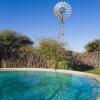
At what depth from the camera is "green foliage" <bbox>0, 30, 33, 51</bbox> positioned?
3442 cm

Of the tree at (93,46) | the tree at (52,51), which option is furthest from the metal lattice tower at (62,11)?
the tree at (93,46)

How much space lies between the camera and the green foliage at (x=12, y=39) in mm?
34422

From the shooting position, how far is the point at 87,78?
18266 mm

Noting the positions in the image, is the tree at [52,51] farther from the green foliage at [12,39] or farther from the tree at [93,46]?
the tree at [93,46]

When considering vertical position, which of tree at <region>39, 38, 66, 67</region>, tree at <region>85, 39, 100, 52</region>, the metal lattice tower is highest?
the metal lattice tower

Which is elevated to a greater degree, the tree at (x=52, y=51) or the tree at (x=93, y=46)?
the tree at (x=93, y=46)

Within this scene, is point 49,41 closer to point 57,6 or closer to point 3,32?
point 57,6

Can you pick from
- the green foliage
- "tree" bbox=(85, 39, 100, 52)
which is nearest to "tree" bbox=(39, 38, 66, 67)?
the green foliage

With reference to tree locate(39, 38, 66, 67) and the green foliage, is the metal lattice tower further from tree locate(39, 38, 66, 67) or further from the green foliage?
the green foliage

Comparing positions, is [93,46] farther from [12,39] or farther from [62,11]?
[12,39]

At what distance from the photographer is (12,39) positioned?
122 feet

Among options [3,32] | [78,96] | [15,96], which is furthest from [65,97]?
[3,32]

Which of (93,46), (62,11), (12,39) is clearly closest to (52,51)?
(62,11)

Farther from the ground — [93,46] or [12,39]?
[12,39]
